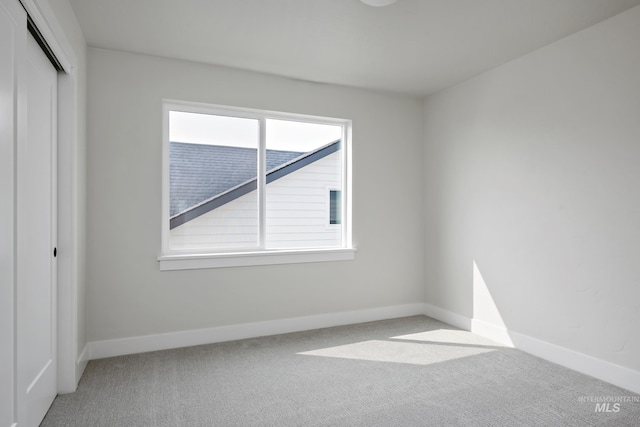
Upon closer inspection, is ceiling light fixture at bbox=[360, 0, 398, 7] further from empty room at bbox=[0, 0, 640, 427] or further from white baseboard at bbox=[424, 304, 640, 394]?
white baseboard at bbox=[424, 304, 640, 394]

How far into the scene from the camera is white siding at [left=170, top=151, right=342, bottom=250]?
362 centimetres

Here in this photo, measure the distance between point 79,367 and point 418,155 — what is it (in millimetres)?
3883

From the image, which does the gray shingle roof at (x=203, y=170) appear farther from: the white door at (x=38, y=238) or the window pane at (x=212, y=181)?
the white door at (x=38, y=238)

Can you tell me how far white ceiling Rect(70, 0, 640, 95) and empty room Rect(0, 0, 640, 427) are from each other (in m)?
0.02

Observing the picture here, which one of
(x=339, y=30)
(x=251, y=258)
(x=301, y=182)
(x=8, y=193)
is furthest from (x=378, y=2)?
(x=251, y=258)

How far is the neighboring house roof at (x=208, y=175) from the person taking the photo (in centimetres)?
353

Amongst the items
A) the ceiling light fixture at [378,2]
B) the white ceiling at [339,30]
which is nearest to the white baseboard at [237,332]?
the white ceiling at [339,30]

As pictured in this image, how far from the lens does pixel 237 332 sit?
11.8ft

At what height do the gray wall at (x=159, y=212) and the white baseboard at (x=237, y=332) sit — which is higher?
the gray wall at (x=159, y=212)

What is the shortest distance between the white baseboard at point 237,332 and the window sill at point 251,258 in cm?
58

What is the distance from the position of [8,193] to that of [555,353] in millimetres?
3729

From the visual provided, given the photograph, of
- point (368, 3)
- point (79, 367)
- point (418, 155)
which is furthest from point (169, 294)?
point (418, 155)

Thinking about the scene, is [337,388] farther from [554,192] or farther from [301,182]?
[554,192]

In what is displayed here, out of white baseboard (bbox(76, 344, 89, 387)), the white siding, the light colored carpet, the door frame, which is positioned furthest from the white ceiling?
the light colored carpet
